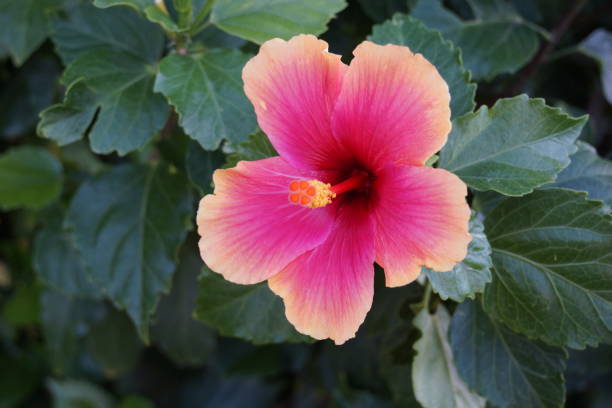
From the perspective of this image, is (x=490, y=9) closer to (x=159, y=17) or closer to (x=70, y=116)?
(x=159, y=17)

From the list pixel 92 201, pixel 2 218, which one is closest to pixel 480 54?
pixel 92 201

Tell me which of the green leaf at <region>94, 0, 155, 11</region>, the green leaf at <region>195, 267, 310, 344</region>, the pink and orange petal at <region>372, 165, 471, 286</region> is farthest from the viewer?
the green leaf at <region>195, 267, 310, 344</region>

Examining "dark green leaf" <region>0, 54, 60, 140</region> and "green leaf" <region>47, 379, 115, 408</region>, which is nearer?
"dark green leaf" <region>0, 54, 60, 140</region>

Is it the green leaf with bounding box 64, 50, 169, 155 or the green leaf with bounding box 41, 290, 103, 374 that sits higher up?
the green leaf with bounding box 64, 50, 169, 155

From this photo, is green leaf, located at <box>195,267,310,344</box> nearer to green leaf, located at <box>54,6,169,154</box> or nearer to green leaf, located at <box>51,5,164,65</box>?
green leaf, located at <box>54,6,169,154</box>

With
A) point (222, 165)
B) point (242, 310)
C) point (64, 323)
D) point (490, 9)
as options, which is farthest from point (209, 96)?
point (64, 323)

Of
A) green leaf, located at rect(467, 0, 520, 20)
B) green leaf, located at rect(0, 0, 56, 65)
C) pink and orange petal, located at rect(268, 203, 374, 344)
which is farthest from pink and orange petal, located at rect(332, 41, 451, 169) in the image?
green leaf, located at rect(0, 0, 56, 65)

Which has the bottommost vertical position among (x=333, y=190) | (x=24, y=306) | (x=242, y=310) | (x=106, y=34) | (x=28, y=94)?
Result: (x=24, y=306)
